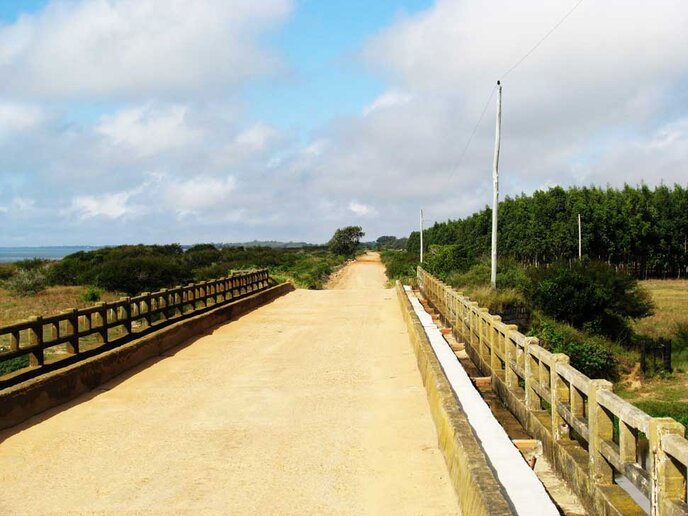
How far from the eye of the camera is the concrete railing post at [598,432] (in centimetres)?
557

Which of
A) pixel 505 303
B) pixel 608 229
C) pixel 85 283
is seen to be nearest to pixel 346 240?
pixel 608 229

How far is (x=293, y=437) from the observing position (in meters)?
8.07

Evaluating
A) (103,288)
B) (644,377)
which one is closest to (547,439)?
(644,377)

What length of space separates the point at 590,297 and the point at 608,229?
1610 inches

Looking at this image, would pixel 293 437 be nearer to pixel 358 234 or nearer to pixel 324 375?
pixel 324 375

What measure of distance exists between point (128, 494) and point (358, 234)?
443 feet

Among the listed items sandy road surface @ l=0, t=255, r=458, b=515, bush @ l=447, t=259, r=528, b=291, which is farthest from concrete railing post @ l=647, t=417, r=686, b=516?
bush @ l=447, t=259, r=528, b=291

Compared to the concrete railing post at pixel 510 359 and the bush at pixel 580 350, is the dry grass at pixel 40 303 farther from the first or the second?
the concrete railing post at pixel 510 359

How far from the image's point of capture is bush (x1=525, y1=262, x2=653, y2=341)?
27.5m

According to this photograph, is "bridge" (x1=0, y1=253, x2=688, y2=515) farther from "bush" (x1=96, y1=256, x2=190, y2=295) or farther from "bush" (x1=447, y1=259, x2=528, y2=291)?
"bush" (x1=96, y1=256, x2=190, y2=295)

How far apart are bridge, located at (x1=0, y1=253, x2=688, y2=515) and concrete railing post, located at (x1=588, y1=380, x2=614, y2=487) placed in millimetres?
13

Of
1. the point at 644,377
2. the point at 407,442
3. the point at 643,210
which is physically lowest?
the point at 644,377

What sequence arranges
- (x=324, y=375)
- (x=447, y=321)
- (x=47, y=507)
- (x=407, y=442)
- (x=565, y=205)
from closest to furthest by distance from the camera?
(x=47, y=507) → (x=407, y=442) → (x=324, y=375) → (x=447, y=321) → (x=565, y=205)

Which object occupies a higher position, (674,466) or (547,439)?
(674,466)
